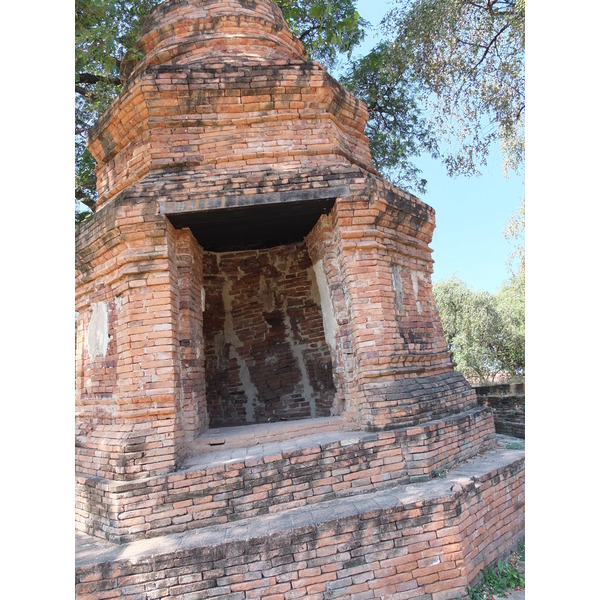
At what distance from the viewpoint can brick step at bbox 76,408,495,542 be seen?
380 cm

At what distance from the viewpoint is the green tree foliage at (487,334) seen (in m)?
18.2

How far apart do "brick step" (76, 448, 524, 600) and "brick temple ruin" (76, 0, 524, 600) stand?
0.02 metres

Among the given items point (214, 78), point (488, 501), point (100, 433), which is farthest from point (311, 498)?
point (214, 78)

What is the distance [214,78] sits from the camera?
486cm

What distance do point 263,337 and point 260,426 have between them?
6.19 ft

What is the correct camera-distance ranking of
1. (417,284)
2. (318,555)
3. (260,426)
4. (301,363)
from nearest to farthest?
1. (318,555)
2. (260,426)
3. (417,284)
4. (301,363)

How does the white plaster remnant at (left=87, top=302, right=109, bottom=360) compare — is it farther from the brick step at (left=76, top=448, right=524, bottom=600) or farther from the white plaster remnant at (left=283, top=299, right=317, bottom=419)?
the white plaster remnant at (left=283, top=299, right=317, bottom=419)

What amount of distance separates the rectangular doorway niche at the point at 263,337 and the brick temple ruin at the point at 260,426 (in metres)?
0.67

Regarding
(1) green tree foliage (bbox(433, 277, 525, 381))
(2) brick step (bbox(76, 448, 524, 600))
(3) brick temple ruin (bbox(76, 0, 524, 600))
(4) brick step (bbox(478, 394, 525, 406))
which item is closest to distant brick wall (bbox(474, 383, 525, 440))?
(4) brick step (bbox(478, 394, 525, 406))

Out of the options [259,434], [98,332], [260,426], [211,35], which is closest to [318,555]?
[259,434]

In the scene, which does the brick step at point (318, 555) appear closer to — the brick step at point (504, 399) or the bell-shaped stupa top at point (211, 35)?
the bell-shaped stupa top at point (211, 35)

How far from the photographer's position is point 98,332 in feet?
16.1

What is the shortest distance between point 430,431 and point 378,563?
1266mm

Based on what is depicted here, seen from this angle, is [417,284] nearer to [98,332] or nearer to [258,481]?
[258,481]
